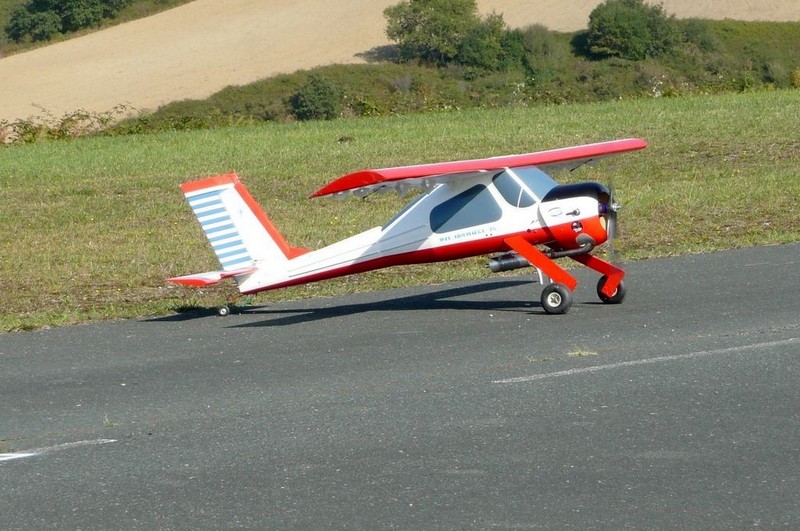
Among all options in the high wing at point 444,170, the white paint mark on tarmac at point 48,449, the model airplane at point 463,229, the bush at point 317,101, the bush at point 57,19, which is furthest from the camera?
the bush at point 57,19

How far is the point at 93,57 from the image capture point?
60.2 metres

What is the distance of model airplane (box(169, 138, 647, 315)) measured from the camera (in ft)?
36.8

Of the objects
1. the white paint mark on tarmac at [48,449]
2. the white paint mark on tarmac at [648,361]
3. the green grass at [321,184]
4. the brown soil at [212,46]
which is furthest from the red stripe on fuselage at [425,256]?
the brown soil at [212,46]

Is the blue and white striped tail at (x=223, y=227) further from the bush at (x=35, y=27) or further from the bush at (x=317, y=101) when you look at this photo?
the bush at (x=35, y=27)

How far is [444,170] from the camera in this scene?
434 inches

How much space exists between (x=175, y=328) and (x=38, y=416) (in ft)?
11.4

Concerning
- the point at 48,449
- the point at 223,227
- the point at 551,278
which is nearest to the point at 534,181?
the point at 551,278

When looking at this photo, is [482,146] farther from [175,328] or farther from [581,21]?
[581,21]

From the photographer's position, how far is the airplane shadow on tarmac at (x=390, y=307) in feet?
38.7

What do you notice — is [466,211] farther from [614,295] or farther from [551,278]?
[614,295]

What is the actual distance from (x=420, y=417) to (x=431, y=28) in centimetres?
5459

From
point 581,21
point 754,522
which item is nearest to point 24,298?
point 754,522

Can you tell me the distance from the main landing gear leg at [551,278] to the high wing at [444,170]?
757mm

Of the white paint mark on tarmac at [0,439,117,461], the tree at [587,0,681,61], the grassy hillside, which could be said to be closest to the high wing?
the white paint mark on tarmac at [0,439,117,461]
